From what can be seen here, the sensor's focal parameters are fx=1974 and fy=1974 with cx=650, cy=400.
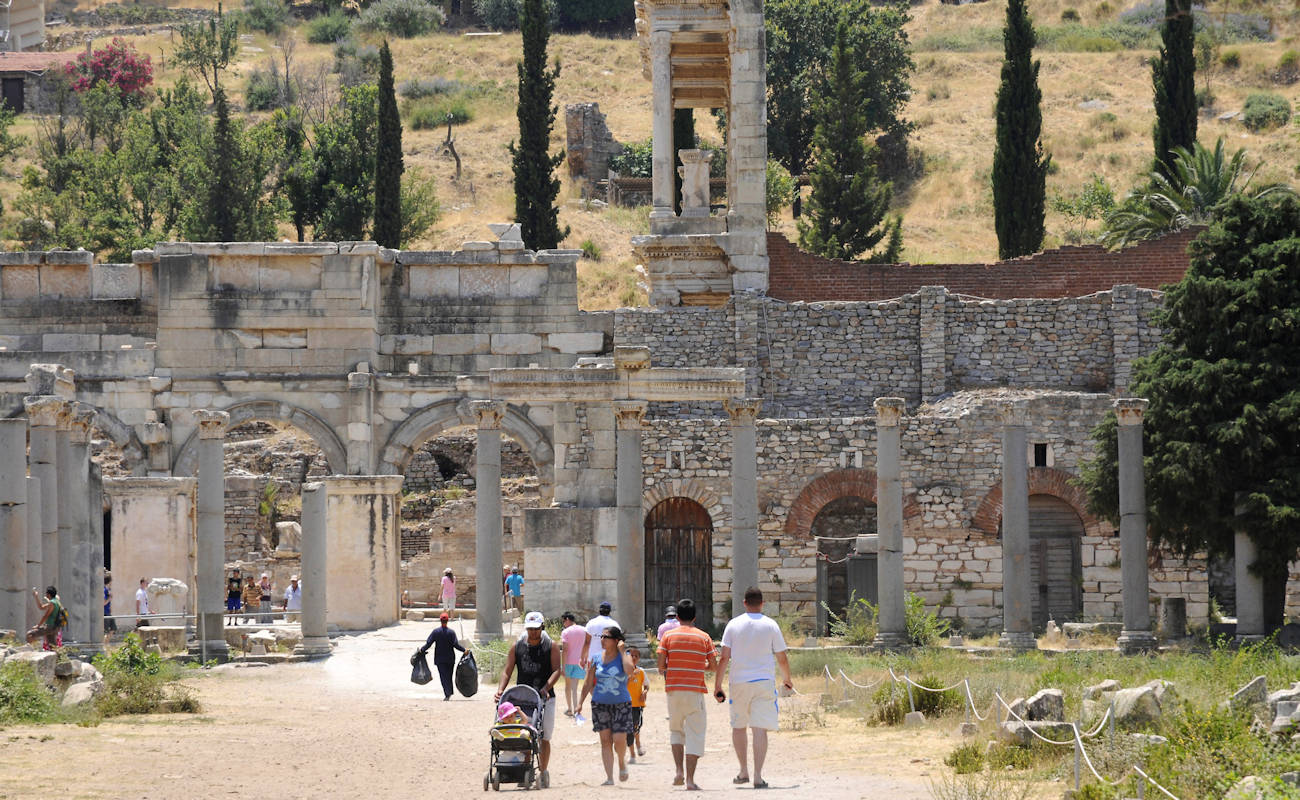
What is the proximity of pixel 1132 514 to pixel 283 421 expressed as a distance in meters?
15.5

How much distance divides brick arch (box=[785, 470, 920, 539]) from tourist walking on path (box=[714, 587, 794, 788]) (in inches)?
713

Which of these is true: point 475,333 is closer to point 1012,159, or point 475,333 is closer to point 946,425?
point 946,425

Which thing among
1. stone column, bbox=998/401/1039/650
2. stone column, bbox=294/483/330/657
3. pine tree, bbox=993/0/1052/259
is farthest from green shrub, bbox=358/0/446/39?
stone column, bbox=998/401/1039/650

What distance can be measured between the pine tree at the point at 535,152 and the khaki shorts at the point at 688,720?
102 feet

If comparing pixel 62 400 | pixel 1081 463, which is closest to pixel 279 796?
pixel 62 400

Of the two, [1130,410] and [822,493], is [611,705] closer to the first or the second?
[1130,410]

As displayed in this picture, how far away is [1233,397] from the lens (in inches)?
1145

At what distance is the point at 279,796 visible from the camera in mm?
16500

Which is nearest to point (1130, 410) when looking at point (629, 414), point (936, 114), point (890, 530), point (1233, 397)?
point (1233, 397)

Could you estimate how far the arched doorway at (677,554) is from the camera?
118 ft

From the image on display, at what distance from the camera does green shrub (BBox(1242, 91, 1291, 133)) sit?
229 feet

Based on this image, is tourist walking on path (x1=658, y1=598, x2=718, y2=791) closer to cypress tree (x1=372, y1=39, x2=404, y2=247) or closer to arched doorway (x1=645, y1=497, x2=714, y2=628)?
arched doorway (x1=645, y1=497, x2=714, y2=628)

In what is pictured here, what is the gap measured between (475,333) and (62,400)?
32.2 feet

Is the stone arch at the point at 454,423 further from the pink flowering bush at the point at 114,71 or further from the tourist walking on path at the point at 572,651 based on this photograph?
the pink flowering bush at the point at 114,71
